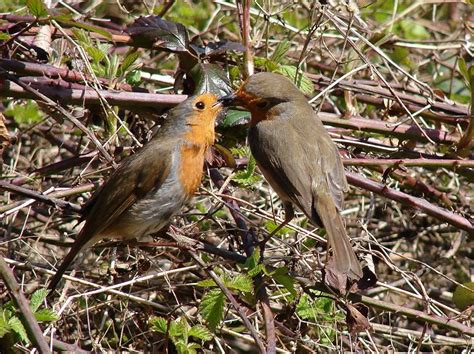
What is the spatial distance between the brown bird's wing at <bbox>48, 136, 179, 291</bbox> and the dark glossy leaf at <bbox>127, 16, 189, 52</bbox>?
0.48 m

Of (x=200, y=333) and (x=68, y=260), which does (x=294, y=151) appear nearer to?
(x=200, y=333)

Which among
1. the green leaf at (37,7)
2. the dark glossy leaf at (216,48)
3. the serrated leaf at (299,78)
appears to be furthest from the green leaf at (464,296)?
the green leaf at (37,7)

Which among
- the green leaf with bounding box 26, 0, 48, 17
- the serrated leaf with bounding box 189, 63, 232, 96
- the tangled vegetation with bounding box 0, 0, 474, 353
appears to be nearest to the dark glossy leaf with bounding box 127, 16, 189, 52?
the tangled vegetation with bounding box 0, 0, 474, 353

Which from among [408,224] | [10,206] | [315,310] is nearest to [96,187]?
[10,206]

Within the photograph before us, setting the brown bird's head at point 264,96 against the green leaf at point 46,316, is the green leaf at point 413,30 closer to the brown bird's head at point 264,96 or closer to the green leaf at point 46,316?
the brown bird's head at point 264,96

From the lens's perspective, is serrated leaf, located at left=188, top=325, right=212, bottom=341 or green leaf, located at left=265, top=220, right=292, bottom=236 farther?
green leaf, located at left=265, top=220, right=292, bottom=236

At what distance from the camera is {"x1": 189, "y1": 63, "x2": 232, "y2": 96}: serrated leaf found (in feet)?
13.5

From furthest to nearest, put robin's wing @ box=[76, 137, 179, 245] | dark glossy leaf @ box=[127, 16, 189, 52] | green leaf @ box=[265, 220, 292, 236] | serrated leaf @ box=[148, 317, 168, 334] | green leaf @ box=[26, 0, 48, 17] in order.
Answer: dark glossy leaf @ box=[127, 16, 189, 52], green leaf @ box=[265, 220, 292, 236], robin's wing @ box=[76, 137, 179, 245], serrated leaf @ box=[148, 317, 168, 334], green leaf @ box=[26, 0, 48, 17]

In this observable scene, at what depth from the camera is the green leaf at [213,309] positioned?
3.40m

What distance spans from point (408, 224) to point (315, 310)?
5.97 feet

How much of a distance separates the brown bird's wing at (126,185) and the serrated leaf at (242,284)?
0.82m

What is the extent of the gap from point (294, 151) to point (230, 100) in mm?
397

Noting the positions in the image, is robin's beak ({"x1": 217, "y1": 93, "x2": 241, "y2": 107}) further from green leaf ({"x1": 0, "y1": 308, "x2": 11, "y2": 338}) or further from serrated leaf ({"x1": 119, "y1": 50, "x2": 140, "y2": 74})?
green leaf ({"x1": 0, "y1": 308, "x2": 11, "y2": 338})

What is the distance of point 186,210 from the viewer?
15.9ft
